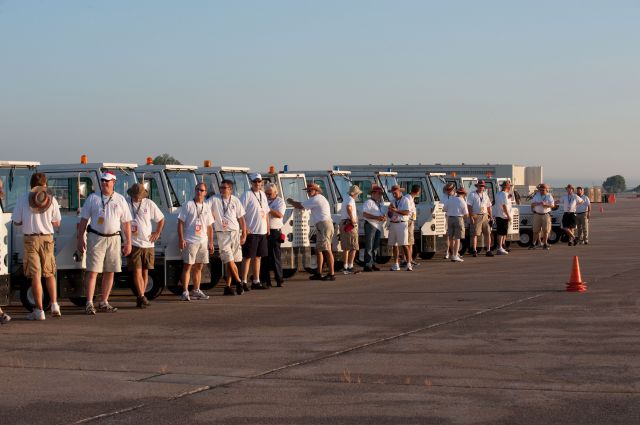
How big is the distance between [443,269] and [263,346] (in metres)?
11.6

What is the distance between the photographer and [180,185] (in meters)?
18.0

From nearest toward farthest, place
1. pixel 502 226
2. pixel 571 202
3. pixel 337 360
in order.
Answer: pixel 337 360 → pixel 502 226 → pixel 571 202

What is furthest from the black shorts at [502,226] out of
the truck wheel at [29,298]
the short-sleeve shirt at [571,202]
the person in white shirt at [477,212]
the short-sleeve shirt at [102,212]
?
the truck wheel at [29,298]

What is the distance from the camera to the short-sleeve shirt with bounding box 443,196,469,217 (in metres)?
25.2

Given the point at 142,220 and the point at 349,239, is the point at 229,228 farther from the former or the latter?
the point at 349,239

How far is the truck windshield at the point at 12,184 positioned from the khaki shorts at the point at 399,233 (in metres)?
8.32

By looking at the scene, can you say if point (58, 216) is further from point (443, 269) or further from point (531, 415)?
point (443, 269)

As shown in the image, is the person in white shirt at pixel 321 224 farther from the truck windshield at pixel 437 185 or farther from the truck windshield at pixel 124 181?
the truck windshield at pixel 437 185

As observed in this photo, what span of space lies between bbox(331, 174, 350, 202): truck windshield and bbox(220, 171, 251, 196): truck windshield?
11.3 feet

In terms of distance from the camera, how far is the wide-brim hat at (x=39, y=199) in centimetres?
1367

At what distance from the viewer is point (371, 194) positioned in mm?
22094

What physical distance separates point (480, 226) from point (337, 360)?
17275 millimetres

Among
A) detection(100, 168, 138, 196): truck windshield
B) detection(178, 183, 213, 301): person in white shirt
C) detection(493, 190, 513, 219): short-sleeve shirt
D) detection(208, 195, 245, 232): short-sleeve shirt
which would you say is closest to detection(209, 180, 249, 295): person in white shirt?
detection(208, 195, 245, 232): short-sleeve shirt

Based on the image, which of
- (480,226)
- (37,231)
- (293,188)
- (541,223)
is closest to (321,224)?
(293,188)
